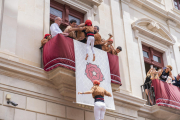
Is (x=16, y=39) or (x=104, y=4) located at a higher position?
(x=104, y=4)

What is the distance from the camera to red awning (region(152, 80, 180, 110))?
13234 millimetres

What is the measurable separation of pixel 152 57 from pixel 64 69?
268 inches

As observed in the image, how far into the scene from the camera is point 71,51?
10.9 m

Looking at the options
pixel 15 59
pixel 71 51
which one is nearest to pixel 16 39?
pixel 15 59

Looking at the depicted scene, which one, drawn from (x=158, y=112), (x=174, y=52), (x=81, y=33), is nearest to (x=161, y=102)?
(x=158, y=112)

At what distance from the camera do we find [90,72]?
1113 centimetres

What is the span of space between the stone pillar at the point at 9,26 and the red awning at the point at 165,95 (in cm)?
629

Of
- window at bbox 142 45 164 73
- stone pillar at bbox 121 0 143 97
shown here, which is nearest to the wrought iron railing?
stone pillar at bbox 121 0 143 97

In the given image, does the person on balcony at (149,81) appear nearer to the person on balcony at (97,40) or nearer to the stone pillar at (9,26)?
the person on balcony at (97,40)

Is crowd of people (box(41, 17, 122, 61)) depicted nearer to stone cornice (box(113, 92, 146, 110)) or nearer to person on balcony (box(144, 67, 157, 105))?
stone cornice (box(113, 92, 146, 110))

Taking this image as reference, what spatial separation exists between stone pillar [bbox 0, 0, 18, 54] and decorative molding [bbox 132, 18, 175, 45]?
21.1 feet

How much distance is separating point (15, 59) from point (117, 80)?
3.87m

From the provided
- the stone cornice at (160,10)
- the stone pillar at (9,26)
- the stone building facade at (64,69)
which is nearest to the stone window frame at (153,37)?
the stone building facade at (64,69)

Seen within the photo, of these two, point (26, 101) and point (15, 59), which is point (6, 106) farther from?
point (15, 59)
